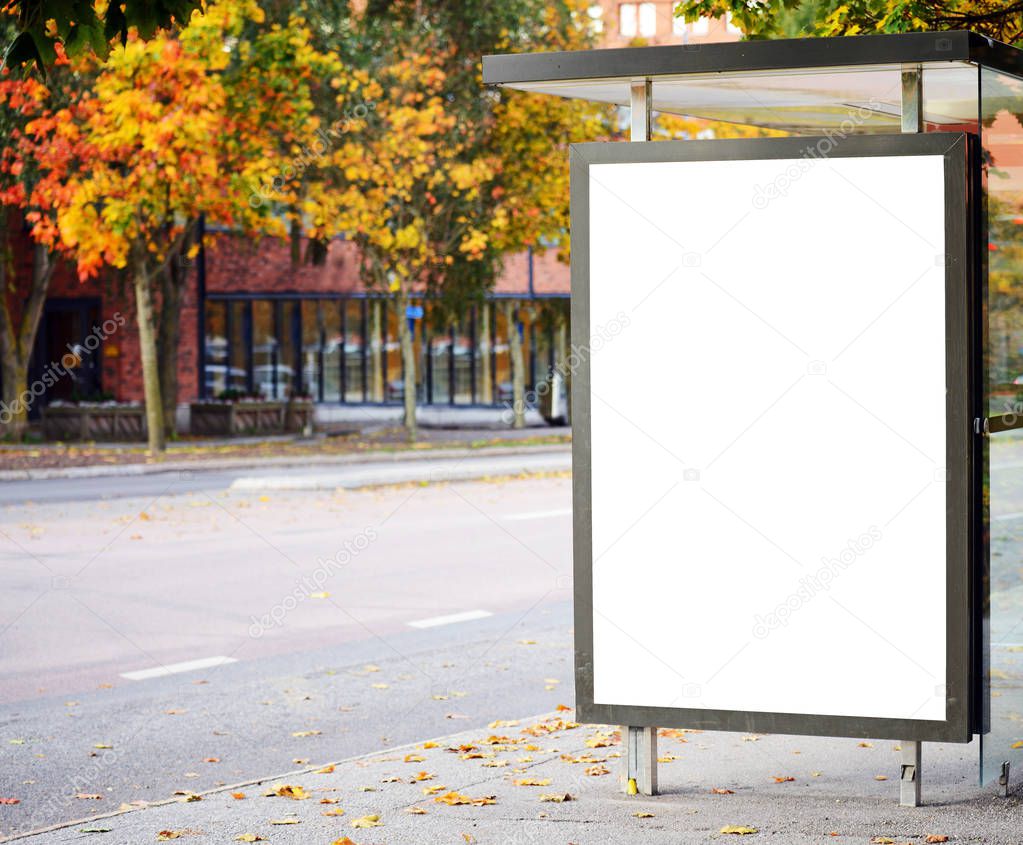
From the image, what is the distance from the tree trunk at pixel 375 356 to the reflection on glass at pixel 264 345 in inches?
128

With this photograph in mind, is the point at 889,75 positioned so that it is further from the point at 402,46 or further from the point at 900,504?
the point at 402,46

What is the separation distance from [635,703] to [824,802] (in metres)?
0.77

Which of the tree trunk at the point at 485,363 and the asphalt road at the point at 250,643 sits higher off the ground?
the tree trunk at the point at 485,363

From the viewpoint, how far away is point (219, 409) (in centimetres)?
3250

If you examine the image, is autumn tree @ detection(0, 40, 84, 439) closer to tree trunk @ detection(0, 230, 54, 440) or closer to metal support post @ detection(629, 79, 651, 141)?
tree trunk @ detection(0, 230, 54, 440)

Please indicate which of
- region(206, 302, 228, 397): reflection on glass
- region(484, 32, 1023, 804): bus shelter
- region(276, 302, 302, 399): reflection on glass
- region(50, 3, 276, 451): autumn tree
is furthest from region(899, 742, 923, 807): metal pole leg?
region(276, 302, 302, 399): reflection on glass

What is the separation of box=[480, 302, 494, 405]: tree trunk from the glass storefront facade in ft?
0.11

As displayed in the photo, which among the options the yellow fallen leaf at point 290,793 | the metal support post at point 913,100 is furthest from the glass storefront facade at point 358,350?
the metal support post at point 913,100

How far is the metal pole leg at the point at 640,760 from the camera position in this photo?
551 cm

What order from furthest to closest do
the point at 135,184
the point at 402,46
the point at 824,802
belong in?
the point at 402,46
the point at 135,184
the point at 824,802

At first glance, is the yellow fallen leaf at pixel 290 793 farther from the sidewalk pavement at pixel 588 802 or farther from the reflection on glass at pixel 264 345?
the reflection on glass at pixel 264 345

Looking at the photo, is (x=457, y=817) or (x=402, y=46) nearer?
(x=457, y=817)

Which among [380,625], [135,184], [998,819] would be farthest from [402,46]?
[998,819]

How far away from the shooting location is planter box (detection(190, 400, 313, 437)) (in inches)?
1277
